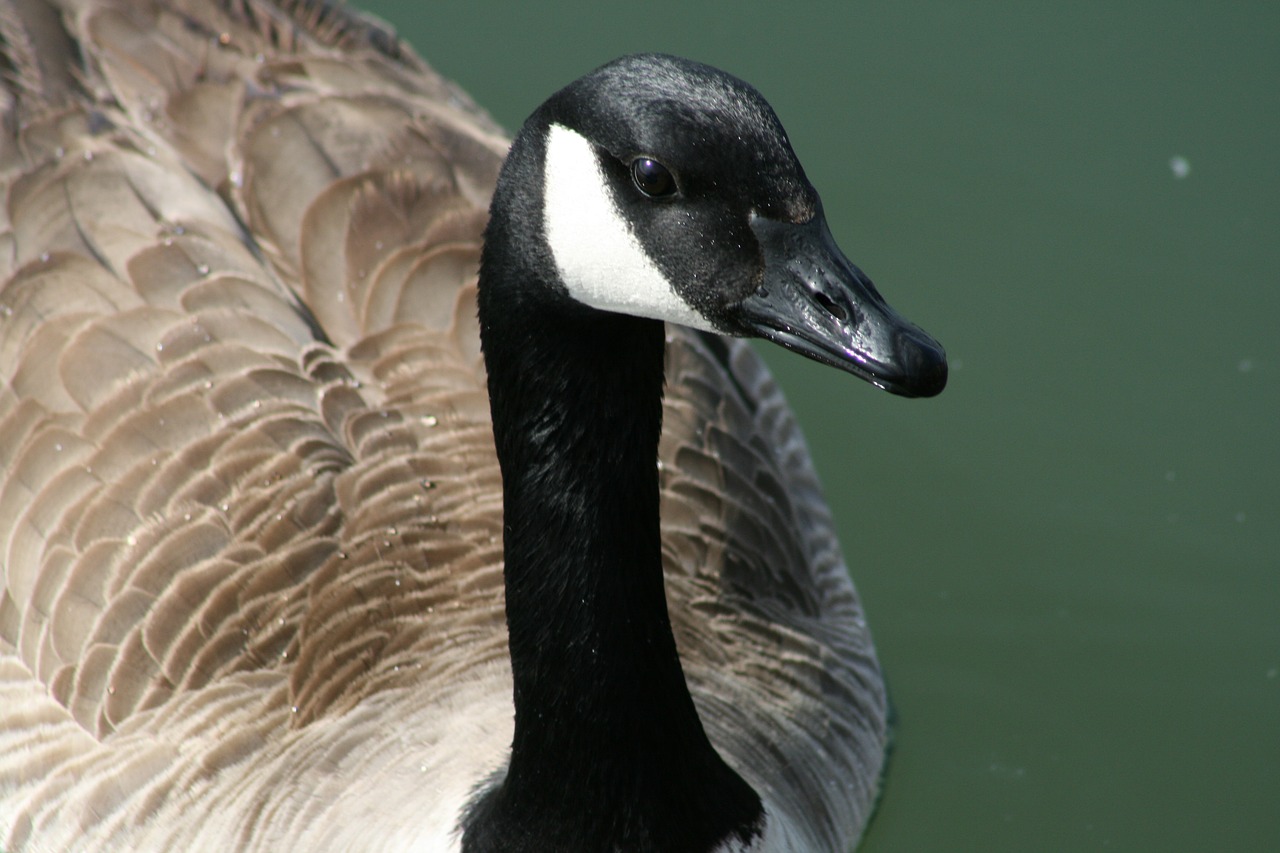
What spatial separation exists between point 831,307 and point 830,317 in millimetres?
18

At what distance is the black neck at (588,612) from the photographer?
118 inches

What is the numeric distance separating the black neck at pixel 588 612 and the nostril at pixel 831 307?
0.45m

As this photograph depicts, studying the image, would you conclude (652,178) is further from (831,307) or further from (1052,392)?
(1052,392)

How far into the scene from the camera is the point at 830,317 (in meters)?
2.63

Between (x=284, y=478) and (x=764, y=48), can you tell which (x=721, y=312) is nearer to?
(x=284, y=478)

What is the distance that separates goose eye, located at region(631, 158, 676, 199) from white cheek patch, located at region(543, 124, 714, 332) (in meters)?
0.07

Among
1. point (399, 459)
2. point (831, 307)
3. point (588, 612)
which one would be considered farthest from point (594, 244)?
point (399, 459)

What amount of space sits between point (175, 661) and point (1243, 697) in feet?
13.0

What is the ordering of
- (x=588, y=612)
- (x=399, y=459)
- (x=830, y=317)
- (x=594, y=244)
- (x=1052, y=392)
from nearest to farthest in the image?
(x=830, y=317) → (x=594, y=244) → (x=588, y=612) → (x=399, y=459) → (x=1052, y=392)

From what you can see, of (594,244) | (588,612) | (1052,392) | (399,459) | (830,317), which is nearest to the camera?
(830,317)

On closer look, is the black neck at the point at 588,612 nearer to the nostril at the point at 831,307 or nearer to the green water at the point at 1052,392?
the nostril at the point at 831,307

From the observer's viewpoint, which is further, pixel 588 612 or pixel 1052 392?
pixel 1052 392

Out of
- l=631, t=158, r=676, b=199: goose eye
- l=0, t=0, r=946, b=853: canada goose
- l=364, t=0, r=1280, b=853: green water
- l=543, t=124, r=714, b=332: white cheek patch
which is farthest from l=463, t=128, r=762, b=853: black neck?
l=364, t=0, r=1280, b=853: green water

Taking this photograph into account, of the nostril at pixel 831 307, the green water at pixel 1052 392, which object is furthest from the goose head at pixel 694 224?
the green water at pixel 1052 392
